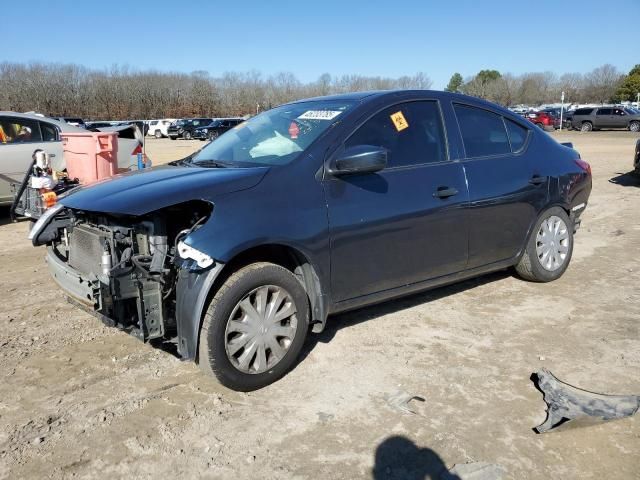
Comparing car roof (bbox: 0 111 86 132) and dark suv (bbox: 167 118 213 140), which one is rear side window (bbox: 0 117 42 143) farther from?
dark suv (bbox: 167 118 213 140)

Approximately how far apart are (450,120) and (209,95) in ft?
248

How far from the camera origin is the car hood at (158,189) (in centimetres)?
321

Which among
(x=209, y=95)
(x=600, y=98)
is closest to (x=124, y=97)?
(x=209, y=95)

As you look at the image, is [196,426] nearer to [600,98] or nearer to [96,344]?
[96,344]

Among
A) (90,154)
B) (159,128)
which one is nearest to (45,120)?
(90,154)

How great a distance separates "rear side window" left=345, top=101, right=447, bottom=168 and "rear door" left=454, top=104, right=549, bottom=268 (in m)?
0.29

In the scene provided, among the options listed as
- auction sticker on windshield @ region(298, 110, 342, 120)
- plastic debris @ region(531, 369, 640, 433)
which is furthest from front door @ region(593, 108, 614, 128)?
plastic debris @ region(531, 369, 640, 433)

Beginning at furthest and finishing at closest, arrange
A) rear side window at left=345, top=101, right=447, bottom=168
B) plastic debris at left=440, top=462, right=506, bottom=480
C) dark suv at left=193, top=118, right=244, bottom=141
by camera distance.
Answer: dark suv at left=193, top=118, right=244, bottom=141
rear side window at left=345, top=101, right=447, bottom=168
plastic debris at left=440, top=462, right=506, bottom=480

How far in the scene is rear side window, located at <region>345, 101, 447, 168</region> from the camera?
3999 millimetres

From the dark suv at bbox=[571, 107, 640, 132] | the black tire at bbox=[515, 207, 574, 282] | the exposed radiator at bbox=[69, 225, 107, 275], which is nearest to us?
the exposed radiator at bbox=[69, 225, 107, 275]

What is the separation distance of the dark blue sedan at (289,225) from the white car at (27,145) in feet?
17.5

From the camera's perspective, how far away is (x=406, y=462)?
2.79 metres

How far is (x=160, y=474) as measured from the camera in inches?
106

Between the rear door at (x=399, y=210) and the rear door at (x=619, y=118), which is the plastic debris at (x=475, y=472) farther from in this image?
the rear door at (x=619, y=118)
